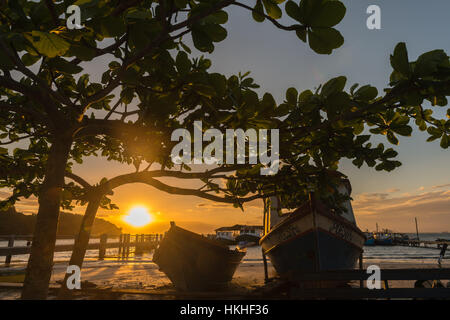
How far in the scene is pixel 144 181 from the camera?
434 cm

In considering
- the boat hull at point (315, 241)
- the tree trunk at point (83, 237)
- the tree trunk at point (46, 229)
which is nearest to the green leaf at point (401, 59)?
the tree trunk at point (46, 229)

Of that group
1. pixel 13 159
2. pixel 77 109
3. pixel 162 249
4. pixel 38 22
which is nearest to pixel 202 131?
pixel 77 109

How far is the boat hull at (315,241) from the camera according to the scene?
816 cm

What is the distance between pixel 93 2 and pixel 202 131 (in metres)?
2.20

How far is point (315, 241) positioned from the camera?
8.10 meters

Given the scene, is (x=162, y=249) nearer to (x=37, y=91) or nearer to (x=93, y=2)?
Answer: (x=37, y=91)

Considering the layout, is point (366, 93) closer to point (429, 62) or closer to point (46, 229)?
point (429, 62)

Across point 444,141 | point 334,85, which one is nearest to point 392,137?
point 444,141

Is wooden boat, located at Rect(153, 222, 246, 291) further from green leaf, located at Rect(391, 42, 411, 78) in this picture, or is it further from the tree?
green leaf, located at Rect(391, 42, 411, 78)

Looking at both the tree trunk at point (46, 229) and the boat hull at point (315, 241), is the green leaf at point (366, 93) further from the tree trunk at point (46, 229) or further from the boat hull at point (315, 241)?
the boat hull at point (315, 241)

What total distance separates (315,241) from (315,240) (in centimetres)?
3

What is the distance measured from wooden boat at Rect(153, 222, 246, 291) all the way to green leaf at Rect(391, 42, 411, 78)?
7456 mm

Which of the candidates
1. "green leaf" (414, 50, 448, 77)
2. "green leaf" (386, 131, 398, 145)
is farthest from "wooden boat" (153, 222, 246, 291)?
"green leaf" (414, 50, 448, 77)

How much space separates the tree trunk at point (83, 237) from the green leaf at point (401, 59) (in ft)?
15.0
